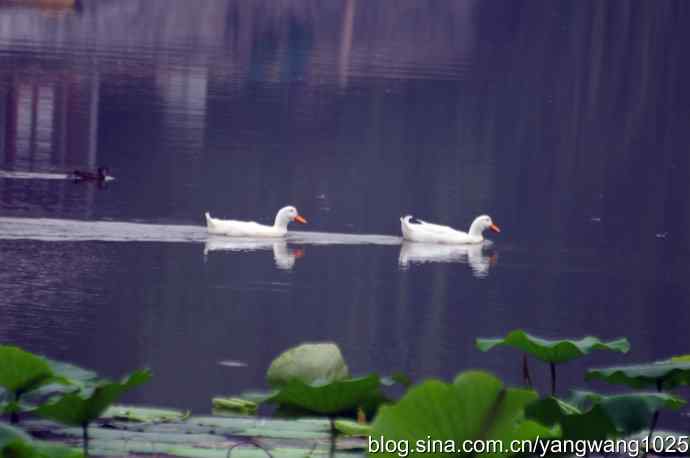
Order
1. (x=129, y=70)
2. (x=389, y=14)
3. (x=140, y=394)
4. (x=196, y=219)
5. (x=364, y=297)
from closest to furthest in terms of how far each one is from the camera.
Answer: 1. (x=140, y=394)
2. (x=364, y=297)
3. (x=196, y=219)
4. (x=129, y=70)
5. (x=389, y=14)

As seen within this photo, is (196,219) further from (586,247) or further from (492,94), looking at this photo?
(492,94)

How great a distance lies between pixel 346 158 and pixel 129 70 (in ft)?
42.0

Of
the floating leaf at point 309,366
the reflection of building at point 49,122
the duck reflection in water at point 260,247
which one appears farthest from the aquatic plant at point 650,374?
the reflection of building at point 49,122

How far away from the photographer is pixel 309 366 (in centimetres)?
798

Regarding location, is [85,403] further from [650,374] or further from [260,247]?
[260,247]

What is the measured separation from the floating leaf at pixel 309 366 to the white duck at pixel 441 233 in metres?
10.2

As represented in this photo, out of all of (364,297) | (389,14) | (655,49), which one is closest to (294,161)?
(364,297)

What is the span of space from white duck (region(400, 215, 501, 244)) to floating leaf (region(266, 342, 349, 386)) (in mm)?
10231

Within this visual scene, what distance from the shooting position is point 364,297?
595 inches

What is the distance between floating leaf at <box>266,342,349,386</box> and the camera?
7.90 m

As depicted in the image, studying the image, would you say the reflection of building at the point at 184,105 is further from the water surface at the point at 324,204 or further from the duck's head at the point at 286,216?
the duck's head at the point at 286,216

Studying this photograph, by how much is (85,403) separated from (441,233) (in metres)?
12.2

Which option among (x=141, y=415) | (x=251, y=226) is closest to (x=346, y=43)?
(x=251, y=226)

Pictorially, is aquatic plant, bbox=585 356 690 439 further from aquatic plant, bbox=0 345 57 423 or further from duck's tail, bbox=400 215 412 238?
duck's tail, bbox=400 215 412 238
